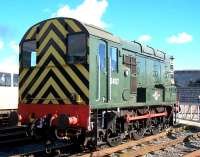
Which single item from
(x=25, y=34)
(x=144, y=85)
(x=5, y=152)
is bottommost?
(x=5, y=152)

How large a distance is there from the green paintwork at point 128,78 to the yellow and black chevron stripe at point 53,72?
0.36 m

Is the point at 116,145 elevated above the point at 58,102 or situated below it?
below

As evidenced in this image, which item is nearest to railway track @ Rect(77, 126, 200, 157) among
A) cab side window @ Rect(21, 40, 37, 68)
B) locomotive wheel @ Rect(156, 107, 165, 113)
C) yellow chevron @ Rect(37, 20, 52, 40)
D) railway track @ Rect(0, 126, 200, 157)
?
railway track @ Rect(0, 126, 200, 157)

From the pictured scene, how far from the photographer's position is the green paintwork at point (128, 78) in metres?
10.5

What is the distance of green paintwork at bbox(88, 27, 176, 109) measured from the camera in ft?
34.4

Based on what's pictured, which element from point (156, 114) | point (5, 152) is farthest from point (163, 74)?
point (5, 152)

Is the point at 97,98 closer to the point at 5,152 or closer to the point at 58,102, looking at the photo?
the point at 58,102

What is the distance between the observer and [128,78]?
12680mm

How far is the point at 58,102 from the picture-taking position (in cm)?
1065

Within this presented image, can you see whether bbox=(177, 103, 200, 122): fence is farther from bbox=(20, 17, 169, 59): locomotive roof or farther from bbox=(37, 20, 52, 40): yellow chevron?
bbox=(37, 20, 52, 40): yellow chevron

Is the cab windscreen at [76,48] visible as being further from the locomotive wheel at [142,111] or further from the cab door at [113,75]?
the locomotive wheel at [142,111]

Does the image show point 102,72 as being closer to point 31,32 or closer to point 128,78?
point 128,78

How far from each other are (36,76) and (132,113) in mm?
3590

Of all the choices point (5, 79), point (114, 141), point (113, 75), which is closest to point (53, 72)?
point (113, 75)
